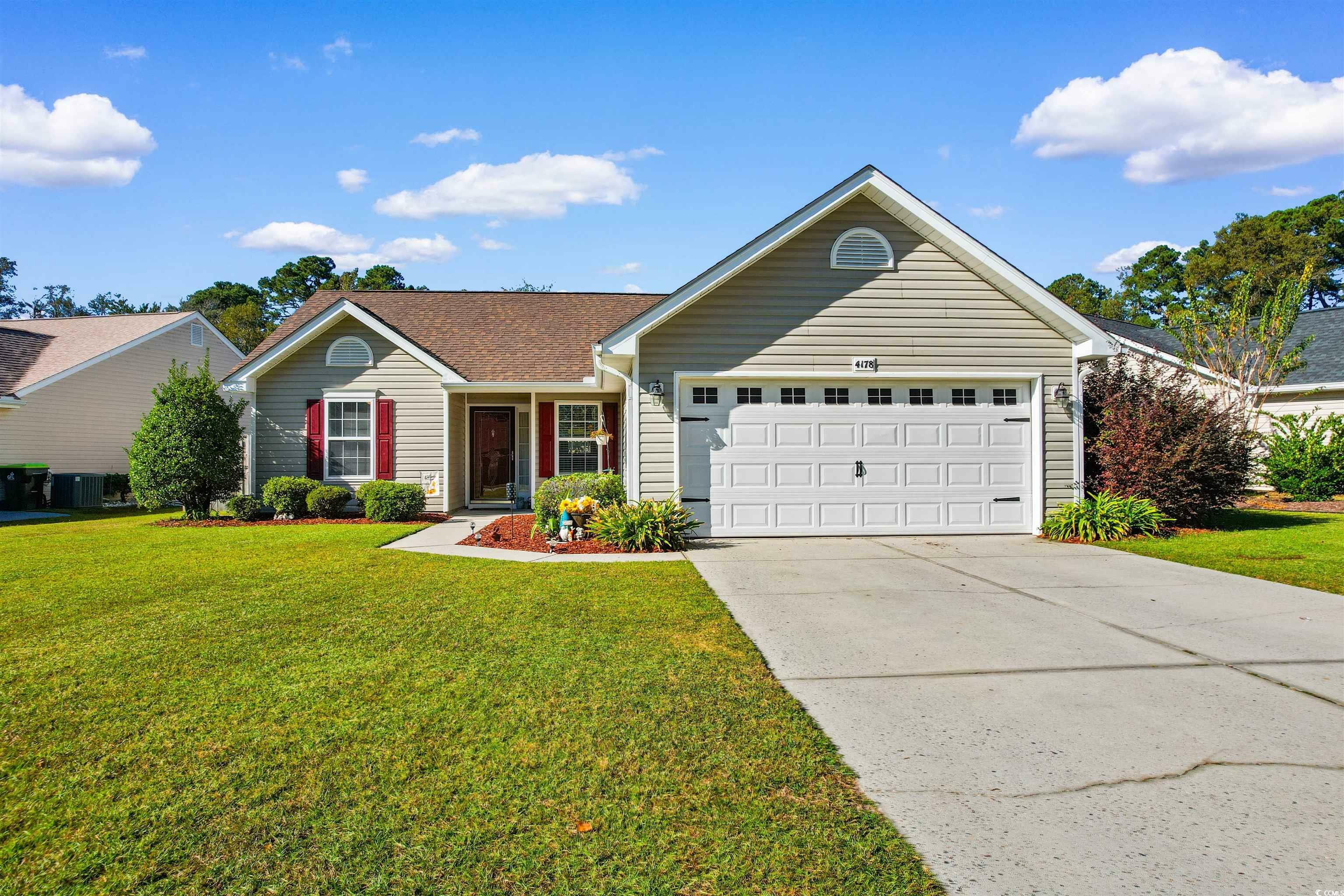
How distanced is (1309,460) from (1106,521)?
390 inches

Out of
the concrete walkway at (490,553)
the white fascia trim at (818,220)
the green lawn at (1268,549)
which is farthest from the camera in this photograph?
the white fascia trim at (818,220)

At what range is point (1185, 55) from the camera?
17.8 meters

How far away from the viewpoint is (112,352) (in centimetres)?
1992

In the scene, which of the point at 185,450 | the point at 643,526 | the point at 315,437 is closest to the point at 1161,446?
the point at 643,526

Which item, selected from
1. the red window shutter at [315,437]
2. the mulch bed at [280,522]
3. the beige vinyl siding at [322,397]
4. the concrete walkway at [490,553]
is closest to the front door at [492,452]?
the beige vinyl siding at [322,397]

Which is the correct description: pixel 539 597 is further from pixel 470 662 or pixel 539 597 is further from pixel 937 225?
pixel 937 225

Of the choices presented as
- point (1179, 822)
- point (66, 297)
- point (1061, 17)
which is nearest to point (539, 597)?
point (1179, 822)

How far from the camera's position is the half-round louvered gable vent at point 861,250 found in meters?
11.2

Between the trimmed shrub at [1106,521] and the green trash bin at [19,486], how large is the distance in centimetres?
2202

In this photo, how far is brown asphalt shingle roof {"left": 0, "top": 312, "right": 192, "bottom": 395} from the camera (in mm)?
18734

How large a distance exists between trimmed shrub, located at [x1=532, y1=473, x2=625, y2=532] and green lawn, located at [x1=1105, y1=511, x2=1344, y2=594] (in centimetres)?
723

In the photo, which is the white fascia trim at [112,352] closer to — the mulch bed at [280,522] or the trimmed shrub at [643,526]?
the mulch bed at [280,522]

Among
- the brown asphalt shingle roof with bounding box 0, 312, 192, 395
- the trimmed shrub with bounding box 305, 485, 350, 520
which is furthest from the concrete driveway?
the brown asphalt shingle roof with bounding box 0, 312, 192, 395

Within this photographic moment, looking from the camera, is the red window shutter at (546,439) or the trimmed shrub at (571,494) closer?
the trimmed shrub at (571,494)
